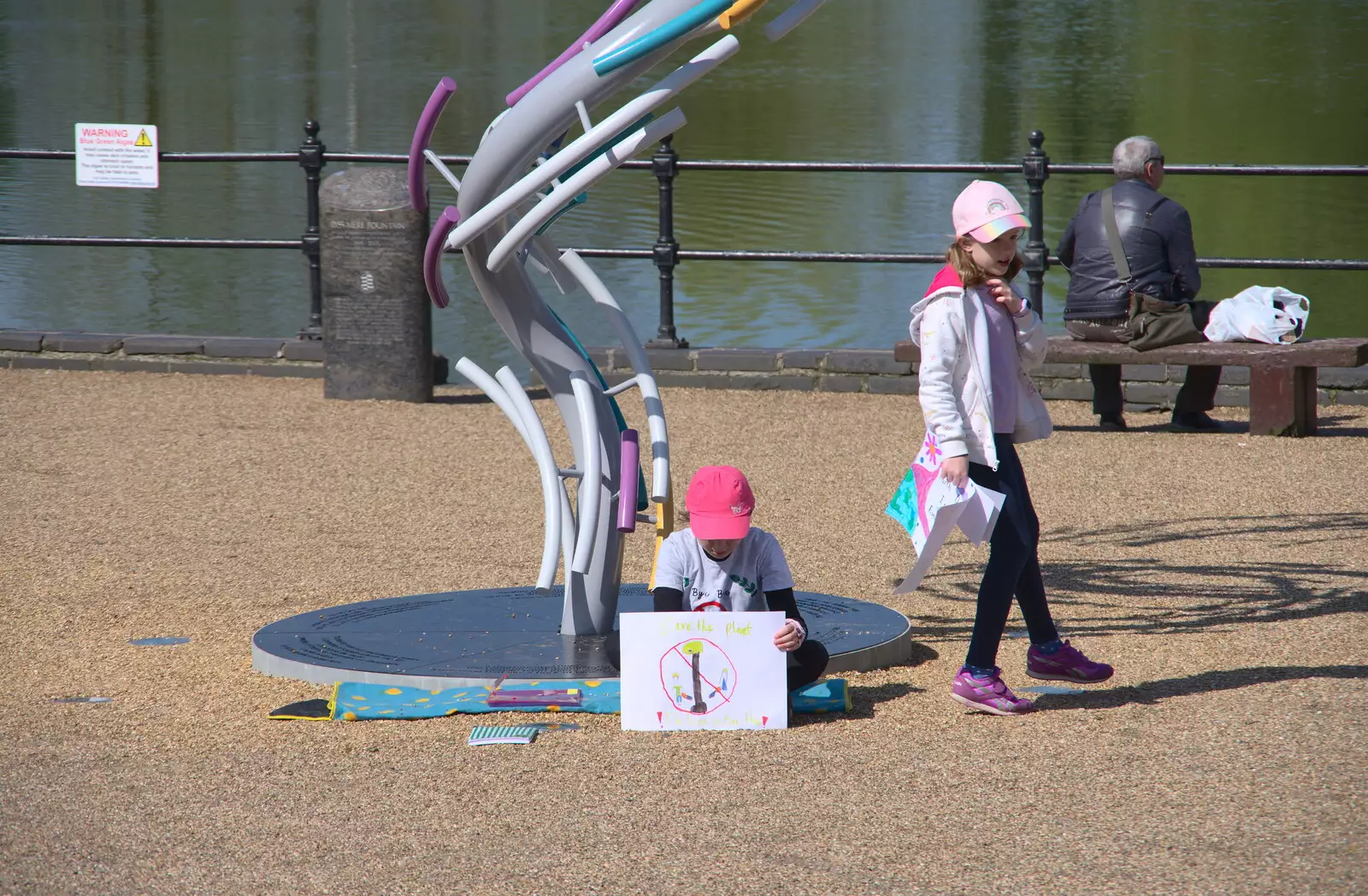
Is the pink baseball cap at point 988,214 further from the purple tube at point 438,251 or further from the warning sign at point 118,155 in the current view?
the warning sign at point 118,155

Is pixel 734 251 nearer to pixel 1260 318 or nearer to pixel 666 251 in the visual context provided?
pixel 666 251

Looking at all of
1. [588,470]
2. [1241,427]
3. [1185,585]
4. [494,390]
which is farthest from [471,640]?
[1241,427]

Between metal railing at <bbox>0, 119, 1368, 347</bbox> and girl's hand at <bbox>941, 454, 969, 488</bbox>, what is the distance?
4.92 meters

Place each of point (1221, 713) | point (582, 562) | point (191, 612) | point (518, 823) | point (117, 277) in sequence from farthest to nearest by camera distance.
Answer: point (117, 277) < point (191, 612) < point (582, 562) < point (1221, 713) < point (518, 823)

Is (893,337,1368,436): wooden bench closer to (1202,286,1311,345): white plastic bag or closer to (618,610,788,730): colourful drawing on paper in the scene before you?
(1202,286,1311,345): white plastic bag

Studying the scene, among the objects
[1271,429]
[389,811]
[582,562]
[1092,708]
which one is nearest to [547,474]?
[582,562]

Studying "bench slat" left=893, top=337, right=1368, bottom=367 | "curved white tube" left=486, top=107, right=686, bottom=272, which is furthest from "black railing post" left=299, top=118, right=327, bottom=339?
"curved white tube" left=486, top=107, right=686, bottom=272

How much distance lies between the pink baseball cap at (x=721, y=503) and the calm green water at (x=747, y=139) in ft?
29.0

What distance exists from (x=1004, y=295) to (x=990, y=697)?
3.50ft

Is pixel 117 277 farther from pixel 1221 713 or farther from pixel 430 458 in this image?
pixel 1221 713

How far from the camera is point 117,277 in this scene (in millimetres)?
17875

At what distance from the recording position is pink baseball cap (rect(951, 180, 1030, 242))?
4766 mm

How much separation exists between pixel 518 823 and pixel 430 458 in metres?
4.76

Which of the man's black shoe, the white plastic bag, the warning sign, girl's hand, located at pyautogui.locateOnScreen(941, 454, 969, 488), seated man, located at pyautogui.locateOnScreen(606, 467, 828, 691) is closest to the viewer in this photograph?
girl's hand, located at pyautogui.locateOnScreen(941, 454, 969, 488)
